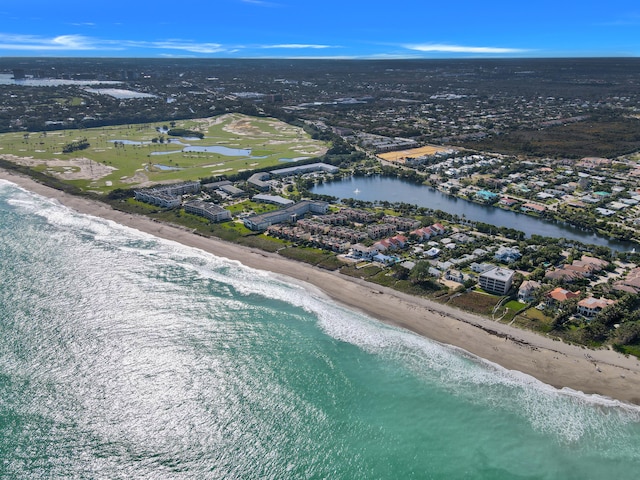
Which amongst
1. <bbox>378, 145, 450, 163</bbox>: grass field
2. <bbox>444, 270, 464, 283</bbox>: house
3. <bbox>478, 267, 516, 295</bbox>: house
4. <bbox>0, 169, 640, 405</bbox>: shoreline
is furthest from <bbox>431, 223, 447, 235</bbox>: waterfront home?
<bbox>378, 145, 450, 163</bbox>: grass field

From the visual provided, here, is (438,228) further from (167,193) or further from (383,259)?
(167,193)

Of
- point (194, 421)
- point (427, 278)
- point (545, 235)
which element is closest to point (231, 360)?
point (194, 421)

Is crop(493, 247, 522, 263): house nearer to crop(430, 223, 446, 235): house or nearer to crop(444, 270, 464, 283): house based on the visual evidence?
crop(444, 270, 464, 283): house

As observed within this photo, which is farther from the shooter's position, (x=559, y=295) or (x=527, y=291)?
(x=527, y=291)

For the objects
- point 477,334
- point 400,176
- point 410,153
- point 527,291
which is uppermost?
point 410,153

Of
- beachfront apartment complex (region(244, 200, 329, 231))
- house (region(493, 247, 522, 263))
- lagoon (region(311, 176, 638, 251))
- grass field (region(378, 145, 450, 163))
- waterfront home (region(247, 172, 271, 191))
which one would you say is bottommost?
lagoon (region(311, 176, 638, 251))

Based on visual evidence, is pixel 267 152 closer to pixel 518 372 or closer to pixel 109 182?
pixel 109 182

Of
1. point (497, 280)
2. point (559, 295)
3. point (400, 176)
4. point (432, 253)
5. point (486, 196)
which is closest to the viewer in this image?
point (559, 295)

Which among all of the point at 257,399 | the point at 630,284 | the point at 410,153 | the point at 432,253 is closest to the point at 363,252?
the point at 432,253
